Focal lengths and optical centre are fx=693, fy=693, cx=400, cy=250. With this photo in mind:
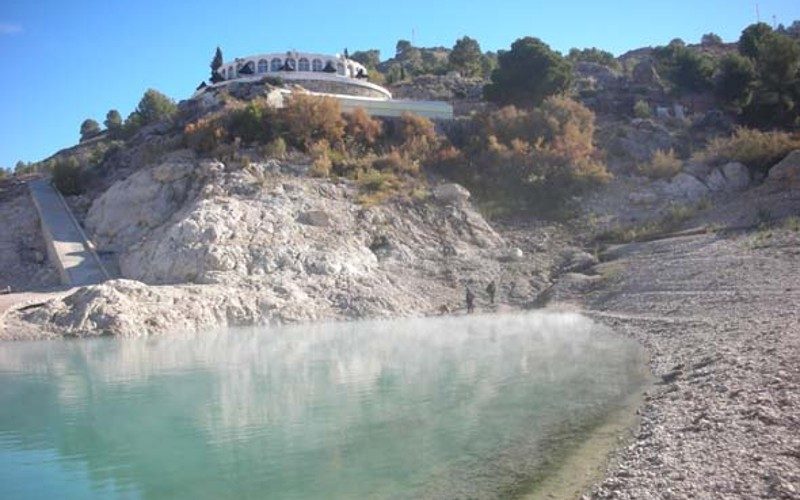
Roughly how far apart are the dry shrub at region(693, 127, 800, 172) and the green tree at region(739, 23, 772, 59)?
95.2 feet

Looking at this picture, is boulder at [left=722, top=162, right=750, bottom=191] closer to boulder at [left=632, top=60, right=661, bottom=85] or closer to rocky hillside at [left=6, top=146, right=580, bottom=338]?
rocky hillside at [left=6, top=146, right=580, bottom=338]

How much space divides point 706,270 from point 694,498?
19.9 m

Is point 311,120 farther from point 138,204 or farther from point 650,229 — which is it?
point 650,229

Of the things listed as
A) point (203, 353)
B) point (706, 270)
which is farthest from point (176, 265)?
point (706, 270)

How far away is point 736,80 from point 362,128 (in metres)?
32.8

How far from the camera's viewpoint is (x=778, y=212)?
1246 inches

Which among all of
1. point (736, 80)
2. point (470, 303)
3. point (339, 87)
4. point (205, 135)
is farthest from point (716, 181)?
point (205, 135)

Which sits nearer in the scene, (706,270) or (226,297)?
(706,270)

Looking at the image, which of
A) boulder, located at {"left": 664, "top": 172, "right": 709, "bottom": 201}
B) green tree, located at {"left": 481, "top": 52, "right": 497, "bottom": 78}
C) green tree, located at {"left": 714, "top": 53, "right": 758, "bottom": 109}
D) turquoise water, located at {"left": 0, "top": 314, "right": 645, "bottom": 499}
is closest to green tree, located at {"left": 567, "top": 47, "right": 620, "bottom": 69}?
green tree, located at {"left": 481, "top": 52, "right": 497, "bottom": 78}

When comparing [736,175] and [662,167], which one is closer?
[736,175]

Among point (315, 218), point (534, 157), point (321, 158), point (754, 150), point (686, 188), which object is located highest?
point (321, 158)

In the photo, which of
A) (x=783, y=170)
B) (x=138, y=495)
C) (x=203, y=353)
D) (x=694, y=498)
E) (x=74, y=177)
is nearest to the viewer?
(x=694, y=498)

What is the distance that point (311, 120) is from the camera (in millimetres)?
41875

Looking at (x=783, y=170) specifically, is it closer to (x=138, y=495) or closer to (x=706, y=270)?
(x=706, y=270)
